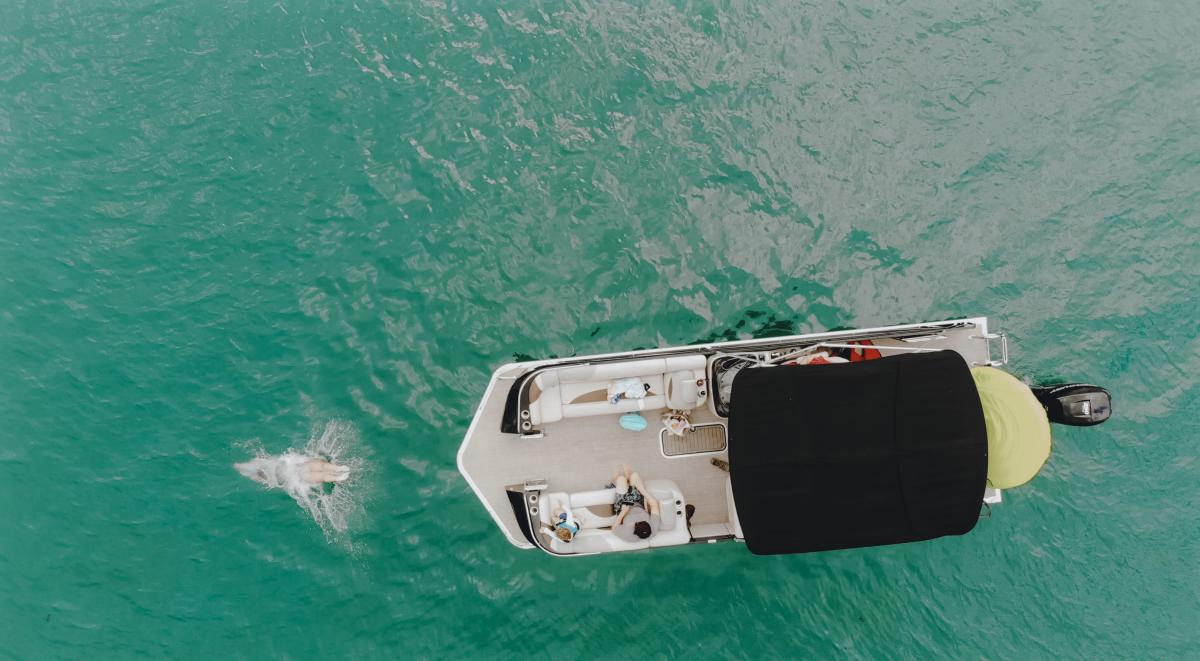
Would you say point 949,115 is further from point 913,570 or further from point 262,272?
point 262,272

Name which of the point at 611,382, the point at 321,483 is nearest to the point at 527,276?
the point at 611,382

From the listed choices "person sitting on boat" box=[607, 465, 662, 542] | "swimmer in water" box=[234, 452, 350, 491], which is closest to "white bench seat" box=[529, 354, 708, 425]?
"person sitting on boat" box=[607, 465, 662, 542]

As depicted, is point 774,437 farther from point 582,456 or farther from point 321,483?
point 321,483

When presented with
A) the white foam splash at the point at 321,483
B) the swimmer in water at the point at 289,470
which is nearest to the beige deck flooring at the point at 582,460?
the white foam splash at the point at 321,483

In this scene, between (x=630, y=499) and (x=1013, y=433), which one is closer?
(x=1013, y=433)

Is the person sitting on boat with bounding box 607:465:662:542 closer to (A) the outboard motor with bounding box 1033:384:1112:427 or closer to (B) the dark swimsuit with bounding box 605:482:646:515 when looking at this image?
(B) the dark swimsuit with bounding box 605:482:646:515

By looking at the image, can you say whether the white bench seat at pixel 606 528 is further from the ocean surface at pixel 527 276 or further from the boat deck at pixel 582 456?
the ocean surface at pixel 527 276
